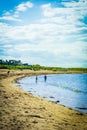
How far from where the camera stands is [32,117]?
16641 millimetres

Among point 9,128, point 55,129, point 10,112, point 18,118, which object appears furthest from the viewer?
point 10,112

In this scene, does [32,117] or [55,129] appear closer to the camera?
[55,129]

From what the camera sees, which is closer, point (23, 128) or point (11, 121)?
point (23, 128)

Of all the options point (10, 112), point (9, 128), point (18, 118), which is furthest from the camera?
point (10, 112)

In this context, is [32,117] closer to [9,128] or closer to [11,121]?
[11,121]

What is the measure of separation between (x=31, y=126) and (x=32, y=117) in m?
2.37

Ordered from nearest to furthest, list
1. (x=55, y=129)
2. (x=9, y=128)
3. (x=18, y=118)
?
(x=9, y=128) → (x=55, y=129) → (x=18, y=118)

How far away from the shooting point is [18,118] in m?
15.9


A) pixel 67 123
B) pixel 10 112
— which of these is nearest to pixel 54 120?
pixel 67 123

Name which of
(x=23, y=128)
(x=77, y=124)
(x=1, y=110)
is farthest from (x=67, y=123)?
(x=1, y=110)

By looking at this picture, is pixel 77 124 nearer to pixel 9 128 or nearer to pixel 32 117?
pixel 32 117

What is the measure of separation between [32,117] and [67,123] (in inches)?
101

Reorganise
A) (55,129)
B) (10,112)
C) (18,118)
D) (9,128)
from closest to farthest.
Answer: (9,128)
(55,129)
(18,118)
(10,112)

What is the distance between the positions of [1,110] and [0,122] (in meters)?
3.53
